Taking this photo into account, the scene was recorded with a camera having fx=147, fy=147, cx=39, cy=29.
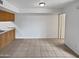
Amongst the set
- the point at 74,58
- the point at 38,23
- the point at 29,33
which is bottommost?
the point at 74,58

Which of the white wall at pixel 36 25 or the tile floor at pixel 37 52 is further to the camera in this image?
the white wall at pixel 36 25

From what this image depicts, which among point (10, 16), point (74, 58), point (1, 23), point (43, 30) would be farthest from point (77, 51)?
point (1, 23)

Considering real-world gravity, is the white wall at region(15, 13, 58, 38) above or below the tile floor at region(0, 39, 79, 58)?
above

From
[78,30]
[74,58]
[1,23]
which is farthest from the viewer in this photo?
[1,23]

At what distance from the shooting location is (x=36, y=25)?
35.2 ft

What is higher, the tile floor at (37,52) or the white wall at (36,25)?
the white wall at (36,25)

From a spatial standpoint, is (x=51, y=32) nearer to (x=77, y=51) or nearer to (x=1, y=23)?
(x=1, y=23)

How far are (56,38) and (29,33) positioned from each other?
6.61 feet

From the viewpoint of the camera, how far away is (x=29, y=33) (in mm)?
10781

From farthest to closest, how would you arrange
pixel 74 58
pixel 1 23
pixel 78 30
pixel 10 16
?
pixel 1 23 < pixel 10 16 < pixel 78 30 < pixel 74 58

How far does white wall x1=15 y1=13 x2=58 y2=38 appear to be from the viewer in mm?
10672

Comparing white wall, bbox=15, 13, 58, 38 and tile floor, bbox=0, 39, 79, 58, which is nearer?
tile floor, bbox=0, 39, 79, 58

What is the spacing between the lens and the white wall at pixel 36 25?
10.7 meters

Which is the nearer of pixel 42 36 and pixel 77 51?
pixel 77 51
